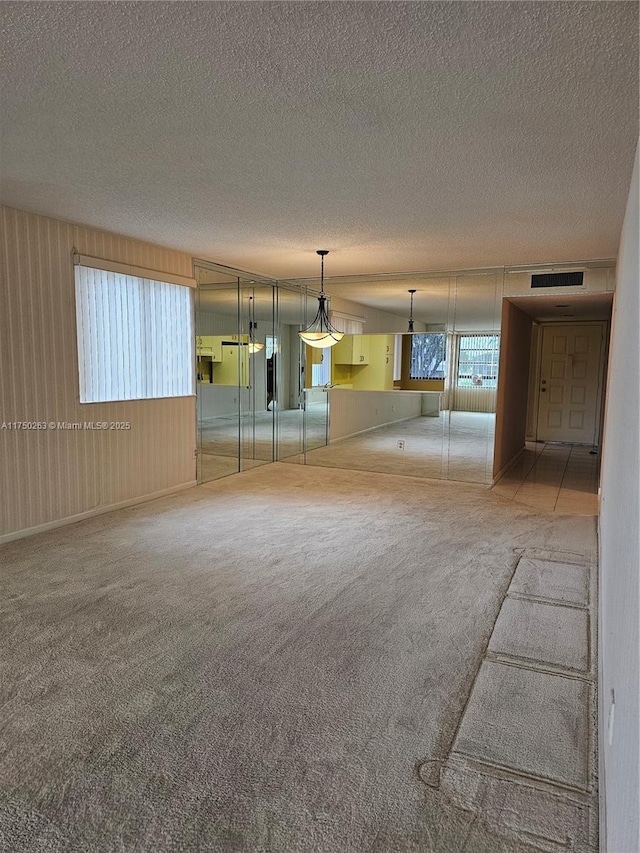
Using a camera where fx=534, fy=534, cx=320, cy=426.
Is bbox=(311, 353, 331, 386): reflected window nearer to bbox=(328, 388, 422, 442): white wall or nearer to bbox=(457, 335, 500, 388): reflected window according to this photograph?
bbox=(328, 388, 422, 442): white wall

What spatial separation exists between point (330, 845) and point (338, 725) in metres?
0.51

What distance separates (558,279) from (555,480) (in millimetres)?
2340

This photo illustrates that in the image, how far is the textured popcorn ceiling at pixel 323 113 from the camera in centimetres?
171

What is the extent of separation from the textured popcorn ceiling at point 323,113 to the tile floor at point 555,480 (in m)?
2.55

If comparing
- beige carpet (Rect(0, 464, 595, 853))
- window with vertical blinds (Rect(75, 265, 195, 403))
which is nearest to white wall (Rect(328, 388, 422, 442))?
window with vertical blinds (Rect(75, 265, 195, 403))

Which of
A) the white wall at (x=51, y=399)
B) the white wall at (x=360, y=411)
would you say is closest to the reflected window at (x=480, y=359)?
the white wall at (x=360, y=411)

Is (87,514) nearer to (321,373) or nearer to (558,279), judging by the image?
(321,373)

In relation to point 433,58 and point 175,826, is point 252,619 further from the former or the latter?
point 433,58

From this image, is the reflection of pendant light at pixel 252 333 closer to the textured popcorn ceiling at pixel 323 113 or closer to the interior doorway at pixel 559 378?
the textured popcorn ceiling at pixel 323 113

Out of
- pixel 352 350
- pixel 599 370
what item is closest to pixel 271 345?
pixel 352 350

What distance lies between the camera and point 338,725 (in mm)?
2020

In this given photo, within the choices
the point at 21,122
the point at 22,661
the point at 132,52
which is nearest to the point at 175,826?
the point at 22,661

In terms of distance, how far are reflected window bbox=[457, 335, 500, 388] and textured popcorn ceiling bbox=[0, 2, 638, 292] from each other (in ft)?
6.13

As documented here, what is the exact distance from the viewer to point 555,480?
6387 mm
